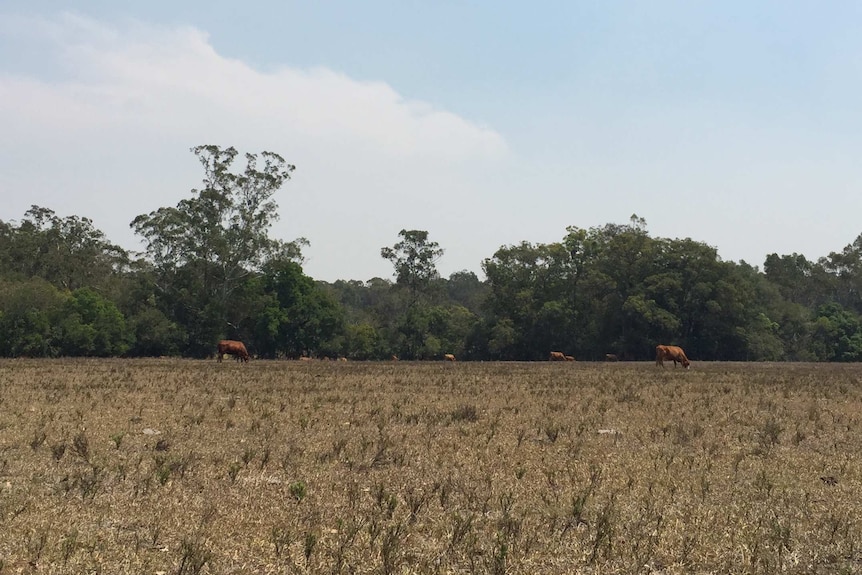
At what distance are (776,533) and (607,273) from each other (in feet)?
237

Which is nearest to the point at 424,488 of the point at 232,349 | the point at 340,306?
the point at 232,349

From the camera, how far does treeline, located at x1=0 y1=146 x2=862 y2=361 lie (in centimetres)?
6506

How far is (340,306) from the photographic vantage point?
77.8 meters

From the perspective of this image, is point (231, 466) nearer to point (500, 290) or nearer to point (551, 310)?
point (551, 310)

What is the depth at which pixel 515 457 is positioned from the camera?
10.8 m

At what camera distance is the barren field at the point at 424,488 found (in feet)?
21.0

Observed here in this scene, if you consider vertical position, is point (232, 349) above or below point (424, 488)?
above

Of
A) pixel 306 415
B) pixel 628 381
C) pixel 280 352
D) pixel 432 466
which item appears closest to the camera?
pixel 432 466

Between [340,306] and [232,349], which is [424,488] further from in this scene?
[340,306]

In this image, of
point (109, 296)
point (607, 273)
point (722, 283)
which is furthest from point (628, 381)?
point (109, 296)

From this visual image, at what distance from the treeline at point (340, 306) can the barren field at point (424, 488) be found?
5085cm

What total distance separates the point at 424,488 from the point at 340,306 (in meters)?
69.6

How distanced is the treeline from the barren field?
167 ft

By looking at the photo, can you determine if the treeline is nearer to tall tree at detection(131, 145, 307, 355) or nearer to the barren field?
tall tree at detection(131, 145, 307, 355)
